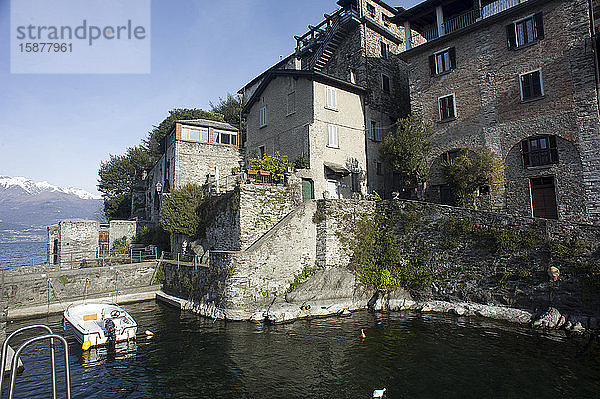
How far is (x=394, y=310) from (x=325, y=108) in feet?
50.2

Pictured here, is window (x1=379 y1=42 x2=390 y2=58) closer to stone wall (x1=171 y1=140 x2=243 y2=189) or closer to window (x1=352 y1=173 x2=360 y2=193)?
window (x1=352 y1=173 x2=360 y2=193)

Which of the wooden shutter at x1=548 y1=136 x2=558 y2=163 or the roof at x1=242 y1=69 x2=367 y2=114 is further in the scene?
the roof at x1=242 y1=69 x2=367 y2=114

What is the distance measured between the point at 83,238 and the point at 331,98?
25682 millimetres

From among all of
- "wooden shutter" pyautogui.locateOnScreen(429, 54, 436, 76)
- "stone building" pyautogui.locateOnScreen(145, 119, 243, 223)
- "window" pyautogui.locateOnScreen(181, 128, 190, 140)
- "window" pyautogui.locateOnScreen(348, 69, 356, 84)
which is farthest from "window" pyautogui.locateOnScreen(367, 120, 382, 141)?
"window" pyautogui.locateOnScreen(181, 128, 190, 140)

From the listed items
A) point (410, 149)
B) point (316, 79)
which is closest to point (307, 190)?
point (410, 149)

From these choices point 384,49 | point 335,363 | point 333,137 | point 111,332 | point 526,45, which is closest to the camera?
point 335,363

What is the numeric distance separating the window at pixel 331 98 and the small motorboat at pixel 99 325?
19635 millimetres

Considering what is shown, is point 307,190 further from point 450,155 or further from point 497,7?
point 497,7

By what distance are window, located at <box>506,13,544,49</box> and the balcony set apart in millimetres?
1276

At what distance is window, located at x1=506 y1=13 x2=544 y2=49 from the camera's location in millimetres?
21375

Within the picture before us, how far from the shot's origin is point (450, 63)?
2527 centimetres

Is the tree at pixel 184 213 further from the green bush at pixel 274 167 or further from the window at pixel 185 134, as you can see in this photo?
the window at pixel 185 134

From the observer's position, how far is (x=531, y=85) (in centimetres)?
2161

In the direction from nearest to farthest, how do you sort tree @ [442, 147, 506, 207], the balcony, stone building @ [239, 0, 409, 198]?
tree @ [442, 147, 506, 207], the balcony, stone building @ [239, 0, 409, 198]
